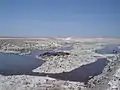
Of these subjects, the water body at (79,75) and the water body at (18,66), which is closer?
the water body at (79,75)

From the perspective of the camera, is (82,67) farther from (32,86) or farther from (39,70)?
(32,86)

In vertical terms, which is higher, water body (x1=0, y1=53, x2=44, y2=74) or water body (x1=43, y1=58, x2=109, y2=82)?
water body (x1=0, y1=53, x2=44, y2=74)

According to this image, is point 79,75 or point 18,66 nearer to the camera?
point 79,75

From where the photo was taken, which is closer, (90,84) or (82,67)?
(90,84)

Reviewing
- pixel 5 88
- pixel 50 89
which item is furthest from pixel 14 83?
pixel 50 89

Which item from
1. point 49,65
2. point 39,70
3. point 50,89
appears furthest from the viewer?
point 49,65

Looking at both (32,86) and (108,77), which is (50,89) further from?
(108,77)

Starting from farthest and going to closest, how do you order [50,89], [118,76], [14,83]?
[118,76] → [14,83] → [50,89]

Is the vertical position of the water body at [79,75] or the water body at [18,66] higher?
the water body at [18,66]

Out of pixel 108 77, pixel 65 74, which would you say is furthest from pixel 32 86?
pixel 108 77

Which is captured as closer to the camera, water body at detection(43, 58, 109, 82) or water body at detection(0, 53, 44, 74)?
water body at detection(43, 58, 109, 82)
